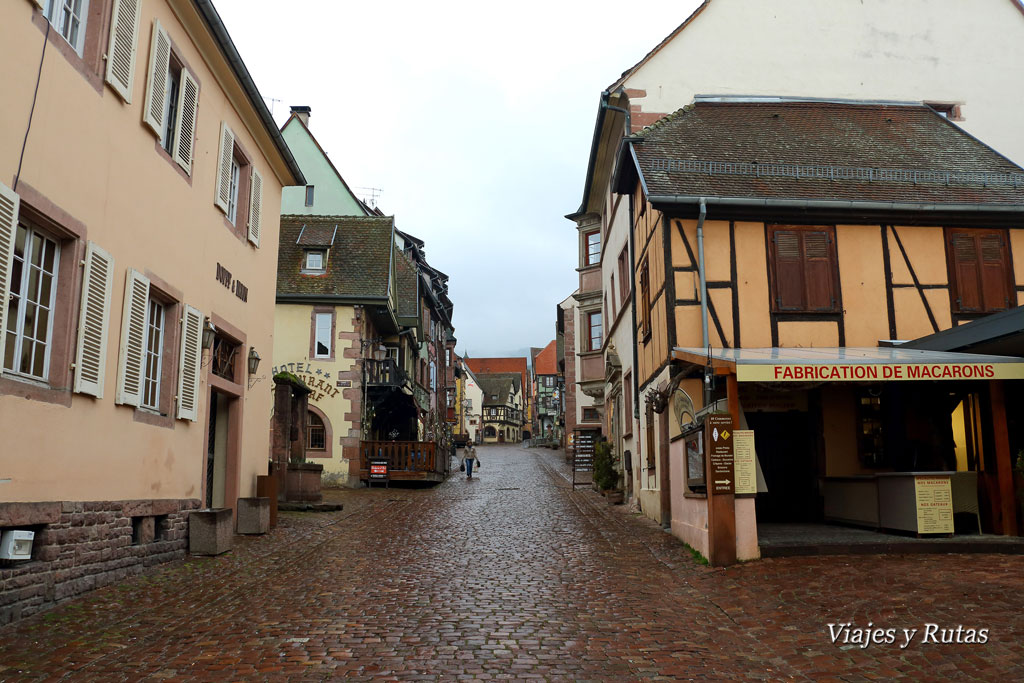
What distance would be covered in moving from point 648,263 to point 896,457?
5084 millimetres

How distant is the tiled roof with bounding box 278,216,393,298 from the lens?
2695 centimetres

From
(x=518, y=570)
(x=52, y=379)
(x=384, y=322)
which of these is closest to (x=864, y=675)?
(x=518, y=570)

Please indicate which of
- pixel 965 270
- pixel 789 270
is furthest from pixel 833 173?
pixel 965 270

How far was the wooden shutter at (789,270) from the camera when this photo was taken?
13625mm

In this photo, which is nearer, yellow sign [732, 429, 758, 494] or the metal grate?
yellow sign [732, 429, 758, 494]

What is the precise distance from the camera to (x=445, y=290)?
4922 cm

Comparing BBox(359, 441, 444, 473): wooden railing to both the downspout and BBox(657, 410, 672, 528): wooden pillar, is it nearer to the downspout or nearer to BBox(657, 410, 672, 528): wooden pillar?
the downspout

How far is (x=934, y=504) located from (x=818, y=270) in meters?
4.03

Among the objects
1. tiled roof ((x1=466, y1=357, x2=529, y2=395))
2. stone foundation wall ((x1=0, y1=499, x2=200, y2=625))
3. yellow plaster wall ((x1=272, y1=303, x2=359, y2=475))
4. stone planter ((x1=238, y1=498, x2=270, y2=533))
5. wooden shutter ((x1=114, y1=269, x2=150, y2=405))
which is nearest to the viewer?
stone foundation wall ((x1=0, y1=499, x2=200, y2=625))

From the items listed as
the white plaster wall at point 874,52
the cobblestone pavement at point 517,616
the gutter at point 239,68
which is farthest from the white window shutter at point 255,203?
the white plaster wall at point 874,52

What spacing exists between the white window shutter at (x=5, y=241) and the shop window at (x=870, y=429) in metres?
12.1

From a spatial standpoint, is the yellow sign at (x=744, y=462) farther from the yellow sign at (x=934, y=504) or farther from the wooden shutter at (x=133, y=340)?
the wooden shutter at (x=133, y=340)

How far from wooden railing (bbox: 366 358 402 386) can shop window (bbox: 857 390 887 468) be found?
638 inches

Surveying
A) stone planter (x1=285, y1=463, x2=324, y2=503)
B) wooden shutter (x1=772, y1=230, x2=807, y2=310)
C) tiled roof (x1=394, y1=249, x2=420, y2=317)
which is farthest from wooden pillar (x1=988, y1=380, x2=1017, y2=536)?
tiled roof (x1=394, y1=249, x2=420, y2=317)
